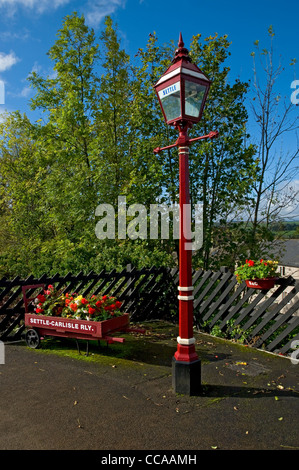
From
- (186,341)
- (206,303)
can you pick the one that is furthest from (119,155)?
(186,341)

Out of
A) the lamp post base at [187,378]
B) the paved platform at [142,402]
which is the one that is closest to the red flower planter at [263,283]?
the paved platform at [142,402]

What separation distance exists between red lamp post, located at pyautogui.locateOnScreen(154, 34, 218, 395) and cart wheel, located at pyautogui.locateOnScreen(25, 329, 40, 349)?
288 centimetres

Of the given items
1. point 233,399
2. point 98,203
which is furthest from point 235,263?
point 233,399

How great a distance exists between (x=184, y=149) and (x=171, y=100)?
0.64 meters

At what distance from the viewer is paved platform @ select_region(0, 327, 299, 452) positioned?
3.37m

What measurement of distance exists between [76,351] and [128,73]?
1123 centimetres

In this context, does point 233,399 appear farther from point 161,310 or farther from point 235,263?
point 235,263

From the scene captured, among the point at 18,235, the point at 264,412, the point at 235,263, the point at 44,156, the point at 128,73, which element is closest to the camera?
the point at 264,412

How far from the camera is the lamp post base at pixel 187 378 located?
4.43m

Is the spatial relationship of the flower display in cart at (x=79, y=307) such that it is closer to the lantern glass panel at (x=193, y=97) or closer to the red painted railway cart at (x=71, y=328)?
the red painted railway cart at (x=71, y=328)

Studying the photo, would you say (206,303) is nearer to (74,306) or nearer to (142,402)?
(74,306)

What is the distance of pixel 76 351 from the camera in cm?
621
